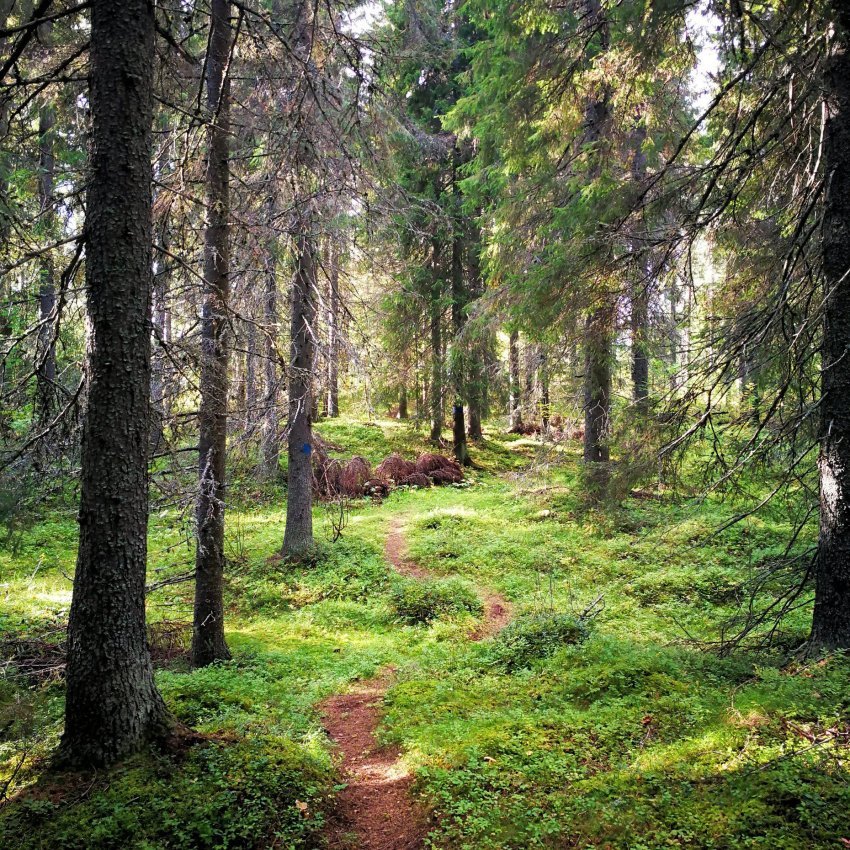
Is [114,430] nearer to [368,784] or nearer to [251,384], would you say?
[368,784]

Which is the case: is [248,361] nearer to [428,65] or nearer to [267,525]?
[267,525]

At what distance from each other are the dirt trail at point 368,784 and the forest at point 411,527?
0.10 feet

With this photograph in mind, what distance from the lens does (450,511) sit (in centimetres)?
1469

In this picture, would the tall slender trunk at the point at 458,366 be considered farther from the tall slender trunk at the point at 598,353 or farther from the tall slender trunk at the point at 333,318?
the tall slender trunk at the point at 333,318

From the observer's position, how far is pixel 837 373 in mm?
4953

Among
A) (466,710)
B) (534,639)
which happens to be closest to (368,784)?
(466,710)

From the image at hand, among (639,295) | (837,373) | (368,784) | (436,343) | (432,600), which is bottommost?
(368,784)

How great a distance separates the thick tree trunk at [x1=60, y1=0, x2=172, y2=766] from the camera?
11.9ft

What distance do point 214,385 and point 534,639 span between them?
15.9 ft

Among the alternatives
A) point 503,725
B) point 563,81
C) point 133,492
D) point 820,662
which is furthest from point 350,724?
point 563,81

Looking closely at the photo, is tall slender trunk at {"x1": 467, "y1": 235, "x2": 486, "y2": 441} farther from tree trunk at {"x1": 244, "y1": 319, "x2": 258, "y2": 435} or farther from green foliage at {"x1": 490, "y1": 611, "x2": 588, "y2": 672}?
green foliage at {"x1": 490, "y1": 611, "x2": 588, "y2": 672}

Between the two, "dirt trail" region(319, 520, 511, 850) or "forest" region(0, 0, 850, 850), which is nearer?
"forest" region(0, 0, 850, 850)

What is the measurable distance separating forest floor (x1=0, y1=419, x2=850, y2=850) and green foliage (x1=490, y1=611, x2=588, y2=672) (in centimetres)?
3

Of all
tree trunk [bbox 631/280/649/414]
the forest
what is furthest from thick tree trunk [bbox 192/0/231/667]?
tree trunk [bbox 631/280/649/414]
